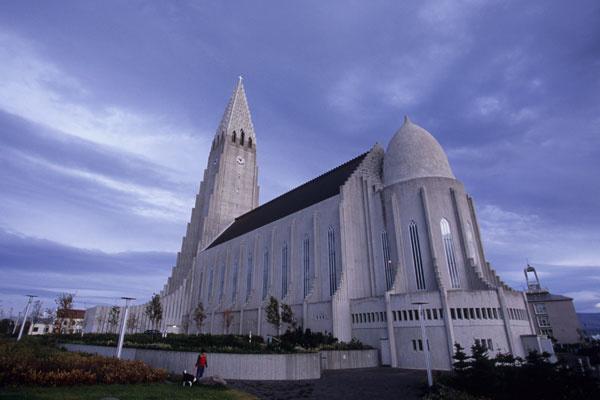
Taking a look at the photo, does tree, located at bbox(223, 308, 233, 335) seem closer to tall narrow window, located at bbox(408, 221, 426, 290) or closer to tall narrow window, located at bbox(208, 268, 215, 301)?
tall narrow window, located at bbox(208, 268, 215, 301)

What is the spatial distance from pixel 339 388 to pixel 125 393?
10.1m

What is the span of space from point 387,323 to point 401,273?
6.23m

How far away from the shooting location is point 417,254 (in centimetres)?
3588

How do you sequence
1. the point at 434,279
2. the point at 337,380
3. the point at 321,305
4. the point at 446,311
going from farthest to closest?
the point at 321,305
the point at 434,279
the point at 446,311
the point at 337,380

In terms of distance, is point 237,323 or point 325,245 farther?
point 237,323

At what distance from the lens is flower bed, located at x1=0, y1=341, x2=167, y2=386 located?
1285cm

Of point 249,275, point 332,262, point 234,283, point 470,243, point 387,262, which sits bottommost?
point 387,262

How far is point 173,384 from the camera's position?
15438 mm

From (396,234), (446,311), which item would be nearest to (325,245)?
(396,234)

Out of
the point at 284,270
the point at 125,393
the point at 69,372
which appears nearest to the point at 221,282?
the point at 284,270

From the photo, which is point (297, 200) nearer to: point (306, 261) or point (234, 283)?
point (306, 261)

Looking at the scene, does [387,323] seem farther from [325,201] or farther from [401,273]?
[325,201]

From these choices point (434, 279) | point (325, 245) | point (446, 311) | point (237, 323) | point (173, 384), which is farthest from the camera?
point (237, 323)

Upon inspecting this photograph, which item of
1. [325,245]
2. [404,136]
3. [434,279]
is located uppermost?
[404,136]
